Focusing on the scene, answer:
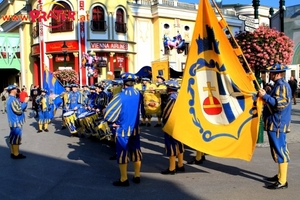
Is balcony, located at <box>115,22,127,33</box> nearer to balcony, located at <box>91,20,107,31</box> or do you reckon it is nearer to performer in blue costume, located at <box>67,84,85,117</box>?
balcony, located at <box>91,20,107,31</box>

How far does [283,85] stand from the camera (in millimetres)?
5605

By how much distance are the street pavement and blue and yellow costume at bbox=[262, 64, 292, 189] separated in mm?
351

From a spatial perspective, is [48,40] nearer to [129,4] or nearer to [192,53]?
[129,4]

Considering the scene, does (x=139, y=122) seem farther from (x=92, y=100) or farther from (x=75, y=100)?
(x=75, y=100)

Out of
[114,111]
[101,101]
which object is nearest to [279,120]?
[114,111]

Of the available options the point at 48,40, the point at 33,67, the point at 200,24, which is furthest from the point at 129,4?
the point at 200,24

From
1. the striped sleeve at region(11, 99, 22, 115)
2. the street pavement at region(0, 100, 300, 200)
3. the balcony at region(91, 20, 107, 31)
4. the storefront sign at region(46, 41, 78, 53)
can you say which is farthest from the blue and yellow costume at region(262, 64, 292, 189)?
the balcony at region(91, 20, 107, 31)

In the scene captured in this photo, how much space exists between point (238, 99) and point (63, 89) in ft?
32.5

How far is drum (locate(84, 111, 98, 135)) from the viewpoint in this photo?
33.8ft

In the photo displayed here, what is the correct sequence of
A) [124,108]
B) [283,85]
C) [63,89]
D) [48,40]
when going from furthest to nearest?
1. [48,40]
2. [63,89]
3. [124,108]
4. [283,85]

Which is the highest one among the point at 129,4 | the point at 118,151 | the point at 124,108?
the point at 129,4

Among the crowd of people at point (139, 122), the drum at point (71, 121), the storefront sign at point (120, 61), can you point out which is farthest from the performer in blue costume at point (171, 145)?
the storefront sign at point (120, 61)

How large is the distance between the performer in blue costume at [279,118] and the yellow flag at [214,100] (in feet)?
0.75

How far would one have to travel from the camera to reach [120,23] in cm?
3164
